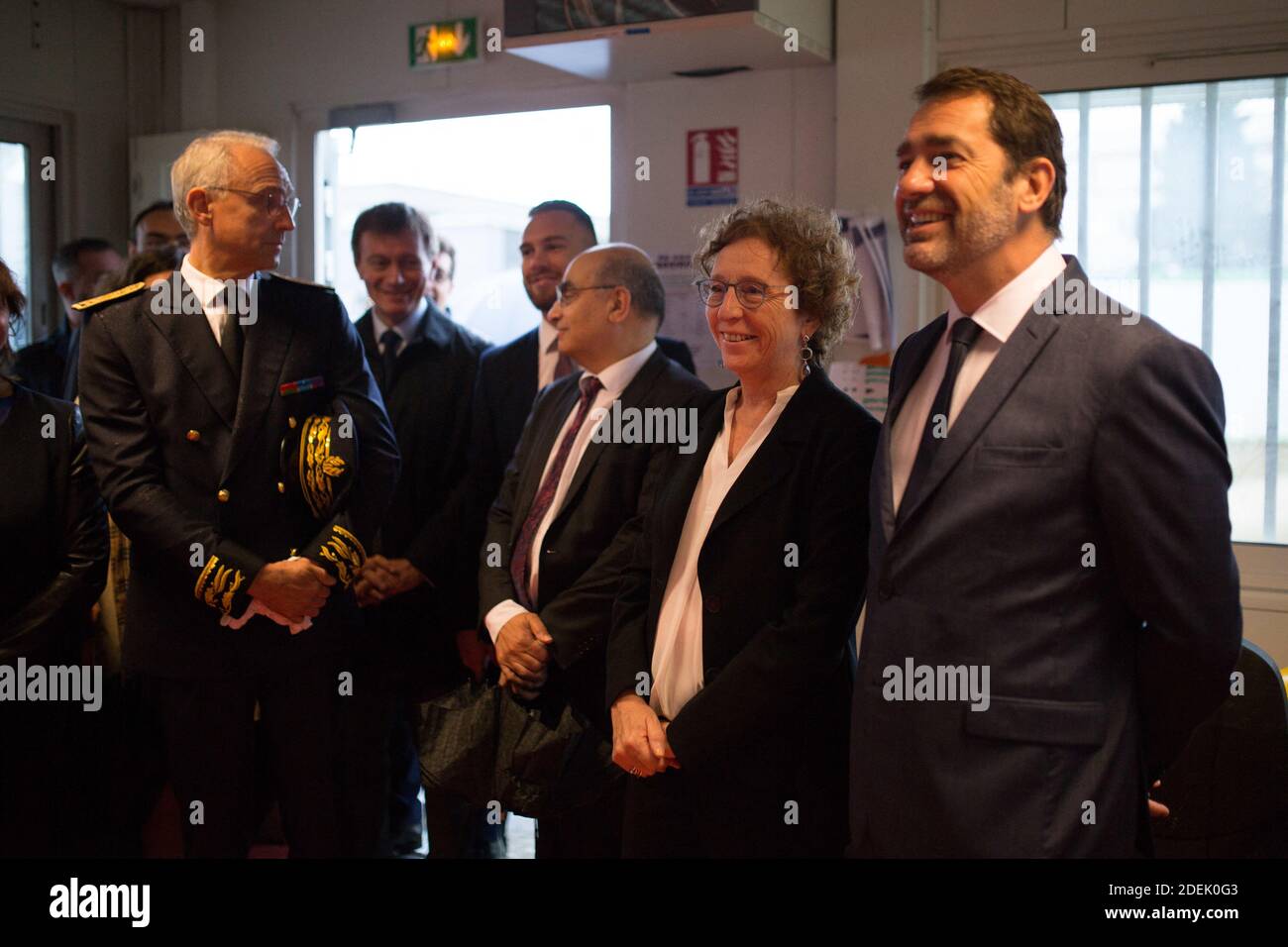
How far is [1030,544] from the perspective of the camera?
1.61 m

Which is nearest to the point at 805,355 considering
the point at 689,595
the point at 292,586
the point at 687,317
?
the point at 689,595

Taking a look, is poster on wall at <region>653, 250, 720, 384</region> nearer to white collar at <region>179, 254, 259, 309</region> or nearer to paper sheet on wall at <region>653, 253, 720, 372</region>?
paper sheet on wall at <region>653, 253, 720, 372</region>

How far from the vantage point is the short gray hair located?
2555mm

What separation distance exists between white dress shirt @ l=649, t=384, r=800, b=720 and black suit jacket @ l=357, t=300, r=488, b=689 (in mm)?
1163

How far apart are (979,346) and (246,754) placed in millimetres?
1719

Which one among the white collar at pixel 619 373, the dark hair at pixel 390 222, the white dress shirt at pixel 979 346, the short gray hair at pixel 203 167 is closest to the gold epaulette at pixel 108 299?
the short gray hair at pixel 203 167

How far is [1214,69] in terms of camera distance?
3604 millimetres

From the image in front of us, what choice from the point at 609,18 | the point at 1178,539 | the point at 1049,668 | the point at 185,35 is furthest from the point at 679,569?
Answer: the point at 185,35

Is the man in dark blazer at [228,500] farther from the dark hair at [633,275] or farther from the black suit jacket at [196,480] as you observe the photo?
the dark hair at [633,275]

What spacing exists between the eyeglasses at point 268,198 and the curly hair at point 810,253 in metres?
0.98

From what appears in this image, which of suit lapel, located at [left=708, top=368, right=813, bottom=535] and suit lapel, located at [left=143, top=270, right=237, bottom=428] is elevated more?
suit lapel, located at [left=143, top=270, right=237, bottom=428]

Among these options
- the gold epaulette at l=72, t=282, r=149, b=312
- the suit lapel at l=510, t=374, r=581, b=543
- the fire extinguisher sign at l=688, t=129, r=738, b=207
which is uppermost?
the fire extinguisher sign at l=688, t=129, r=738, b=207

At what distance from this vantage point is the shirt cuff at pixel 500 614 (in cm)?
255

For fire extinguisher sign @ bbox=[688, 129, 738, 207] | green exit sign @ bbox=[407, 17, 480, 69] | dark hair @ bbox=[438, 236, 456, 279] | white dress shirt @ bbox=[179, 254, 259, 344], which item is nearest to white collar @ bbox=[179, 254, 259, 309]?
white dress shirt @ bbox=[179, 254, 259, 344]
